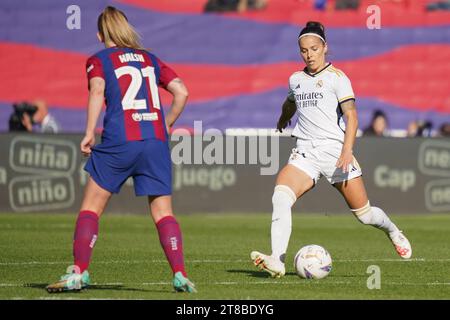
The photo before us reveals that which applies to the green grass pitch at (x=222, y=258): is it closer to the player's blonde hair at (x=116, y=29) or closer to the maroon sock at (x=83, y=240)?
the maroon sock at (x=83, y=240)

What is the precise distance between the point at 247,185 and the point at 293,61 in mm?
6979

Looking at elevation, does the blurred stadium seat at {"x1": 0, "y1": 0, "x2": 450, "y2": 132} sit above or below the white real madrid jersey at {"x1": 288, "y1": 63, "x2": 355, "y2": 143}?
above

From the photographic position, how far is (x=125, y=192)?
19000mm

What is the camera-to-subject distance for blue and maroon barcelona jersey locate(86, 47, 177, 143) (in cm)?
795

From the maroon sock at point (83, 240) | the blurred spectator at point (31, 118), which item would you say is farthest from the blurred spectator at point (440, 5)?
the maroon sock at point (83, 240)

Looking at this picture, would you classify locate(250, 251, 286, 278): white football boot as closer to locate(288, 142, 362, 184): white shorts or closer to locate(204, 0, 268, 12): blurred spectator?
locate(288, 142, 362, 184): white shorts

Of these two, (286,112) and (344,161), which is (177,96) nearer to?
(344,161)

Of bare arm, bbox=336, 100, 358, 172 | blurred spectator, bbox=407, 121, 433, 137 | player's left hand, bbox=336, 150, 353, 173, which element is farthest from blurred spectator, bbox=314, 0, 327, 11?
player's left hand, bbox=336, 150, 353, 173

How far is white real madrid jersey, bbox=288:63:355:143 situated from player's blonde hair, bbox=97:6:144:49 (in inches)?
91.3

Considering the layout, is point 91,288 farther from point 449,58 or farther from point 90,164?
point 449,58

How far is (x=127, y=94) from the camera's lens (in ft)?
26.1

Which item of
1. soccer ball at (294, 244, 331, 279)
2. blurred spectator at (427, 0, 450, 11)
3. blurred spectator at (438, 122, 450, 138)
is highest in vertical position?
blurred spectator at (427, 0, 450, 11)

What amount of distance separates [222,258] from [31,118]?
442 inches
